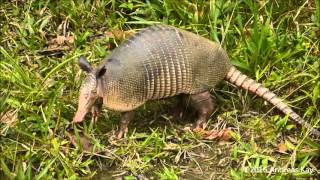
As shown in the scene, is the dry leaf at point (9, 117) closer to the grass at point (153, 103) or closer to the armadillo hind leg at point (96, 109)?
the grass at point (153, 103)

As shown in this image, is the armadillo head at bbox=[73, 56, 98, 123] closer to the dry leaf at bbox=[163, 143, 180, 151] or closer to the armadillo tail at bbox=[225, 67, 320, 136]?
the dry leaf at bbox=[163, 143, 180, 151]

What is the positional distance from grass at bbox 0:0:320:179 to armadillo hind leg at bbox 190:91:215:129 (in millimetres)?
126

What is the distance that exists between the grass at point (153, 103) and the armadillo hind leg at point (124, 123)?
0.06 metres

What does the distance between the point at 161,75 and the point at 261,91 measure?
2.65 feet

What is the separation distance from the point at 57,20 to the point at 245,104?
1998mm

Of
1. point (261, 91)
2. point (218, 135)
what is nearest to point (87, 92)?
point (218, 135)

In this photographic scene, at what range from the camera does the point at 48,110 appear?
15.8ft

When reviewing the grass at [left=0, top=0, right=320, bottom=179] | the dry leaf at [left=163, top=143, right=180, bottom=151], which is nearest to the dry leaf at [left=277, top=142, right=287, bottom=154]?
the grass at [left=0, top=0, right=320, bottom=179]

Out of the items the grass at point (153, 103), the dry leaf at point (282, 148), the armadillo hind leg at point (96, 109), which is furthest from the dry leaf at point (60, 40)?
the dry leaf at point (282, 148)

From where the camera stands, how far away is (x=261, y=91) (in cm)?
493

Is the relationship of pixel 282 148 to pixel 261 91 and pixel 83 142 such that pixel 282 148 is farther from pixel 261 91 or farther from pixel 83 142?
pixel 83 142

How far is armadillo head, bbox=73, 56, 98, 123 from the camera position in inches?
177

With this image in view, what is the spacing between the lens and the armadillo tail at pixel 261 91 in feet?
16.0

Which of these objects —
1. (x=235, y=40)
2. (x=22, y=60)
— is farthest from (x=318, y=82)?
(x=22, y=60)
